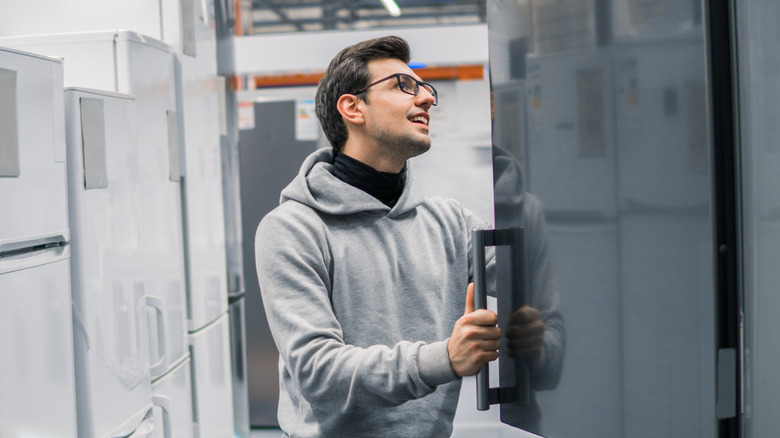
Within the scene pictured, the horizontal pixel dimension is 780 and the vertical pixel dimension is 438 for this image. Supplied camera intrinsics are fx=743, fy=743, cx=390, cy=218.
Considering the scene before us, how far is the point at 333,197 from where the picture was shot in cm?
136

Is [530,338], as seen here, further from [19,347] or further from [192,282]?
[192,282]

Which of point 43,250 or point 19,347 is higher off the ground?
point 43,250

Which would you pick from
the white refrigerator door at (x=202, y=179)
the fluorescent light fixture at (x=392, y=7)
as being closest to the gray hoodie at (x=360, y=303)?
the white refrigerator door at (x=202, y=179)

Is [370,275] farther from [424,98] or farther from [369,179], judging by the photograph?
[424,98]

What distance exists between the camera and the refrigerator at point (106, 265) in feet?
6.34

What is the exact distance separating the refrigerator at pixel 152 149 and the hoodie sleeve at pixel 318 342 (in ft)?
3.62

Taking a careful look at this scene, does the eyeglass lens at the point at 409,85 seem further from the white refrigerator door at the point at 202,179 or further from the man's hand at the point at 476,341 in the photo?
the white refrigerator door at the point at 202,179

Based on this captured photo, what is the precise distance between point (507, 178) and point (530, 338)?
223 mm

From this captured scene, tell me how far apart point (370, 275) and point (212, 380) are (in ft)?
6.58

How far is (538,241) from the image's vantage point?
38.5 inches

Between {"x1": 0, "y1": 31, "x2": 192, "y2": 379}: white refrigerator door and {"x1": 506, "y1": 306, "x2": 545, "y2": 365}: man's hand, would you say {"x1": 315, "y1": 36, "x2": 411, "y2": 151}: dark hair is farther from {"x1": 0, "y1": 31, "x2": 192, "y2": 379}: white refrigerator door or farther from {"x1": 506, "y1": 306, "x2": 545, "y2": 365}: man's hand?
{"x1": 0, "y1": 31, "x2": 192, "y2": 379}: white refrigerator door

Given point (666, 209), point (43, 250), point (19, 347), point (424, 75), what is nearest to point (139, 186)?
point (43, 250)

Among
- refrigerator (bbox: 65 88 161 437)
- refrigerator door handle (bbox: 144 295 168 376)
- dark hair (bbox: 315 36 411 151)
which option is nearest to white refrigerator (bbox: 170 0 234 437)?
refrigerator door handle (bbox: 144 295 168 376)

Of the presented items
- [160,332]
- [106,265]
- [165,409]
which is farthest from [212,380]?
[106,265]
